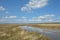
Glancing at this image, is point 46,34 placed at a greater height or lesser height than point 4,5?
lesser

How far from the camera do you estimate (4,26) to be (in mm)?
3002

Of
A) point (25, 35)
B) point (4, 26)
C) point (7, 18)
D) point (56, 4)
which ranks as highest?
point (56, 4)

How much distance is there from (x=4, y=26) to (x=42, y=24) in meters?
0.91

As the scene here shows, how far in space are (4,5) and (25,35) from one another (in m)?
0.86

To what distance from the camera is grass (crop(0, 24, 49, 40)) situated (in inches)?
114

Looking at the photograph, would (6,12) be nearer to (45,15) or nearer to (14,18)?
(14,18)

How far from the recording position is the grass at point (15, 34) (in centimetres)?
290

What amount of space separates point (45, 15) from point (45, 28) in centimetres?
31

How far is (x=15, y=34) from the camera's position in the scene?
295 centimetres

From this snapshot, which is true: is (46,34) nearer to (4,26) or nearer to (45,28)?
(45,28)

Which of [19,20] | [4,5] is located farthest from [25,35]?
[4,5]

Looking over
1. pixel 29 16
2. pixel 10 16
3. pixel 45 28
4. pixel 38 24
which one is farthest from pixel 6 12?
pixel 45 28

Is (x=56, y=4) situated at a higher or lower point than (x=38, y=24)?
higher

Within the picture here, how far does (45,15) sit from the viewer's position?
292 cm
